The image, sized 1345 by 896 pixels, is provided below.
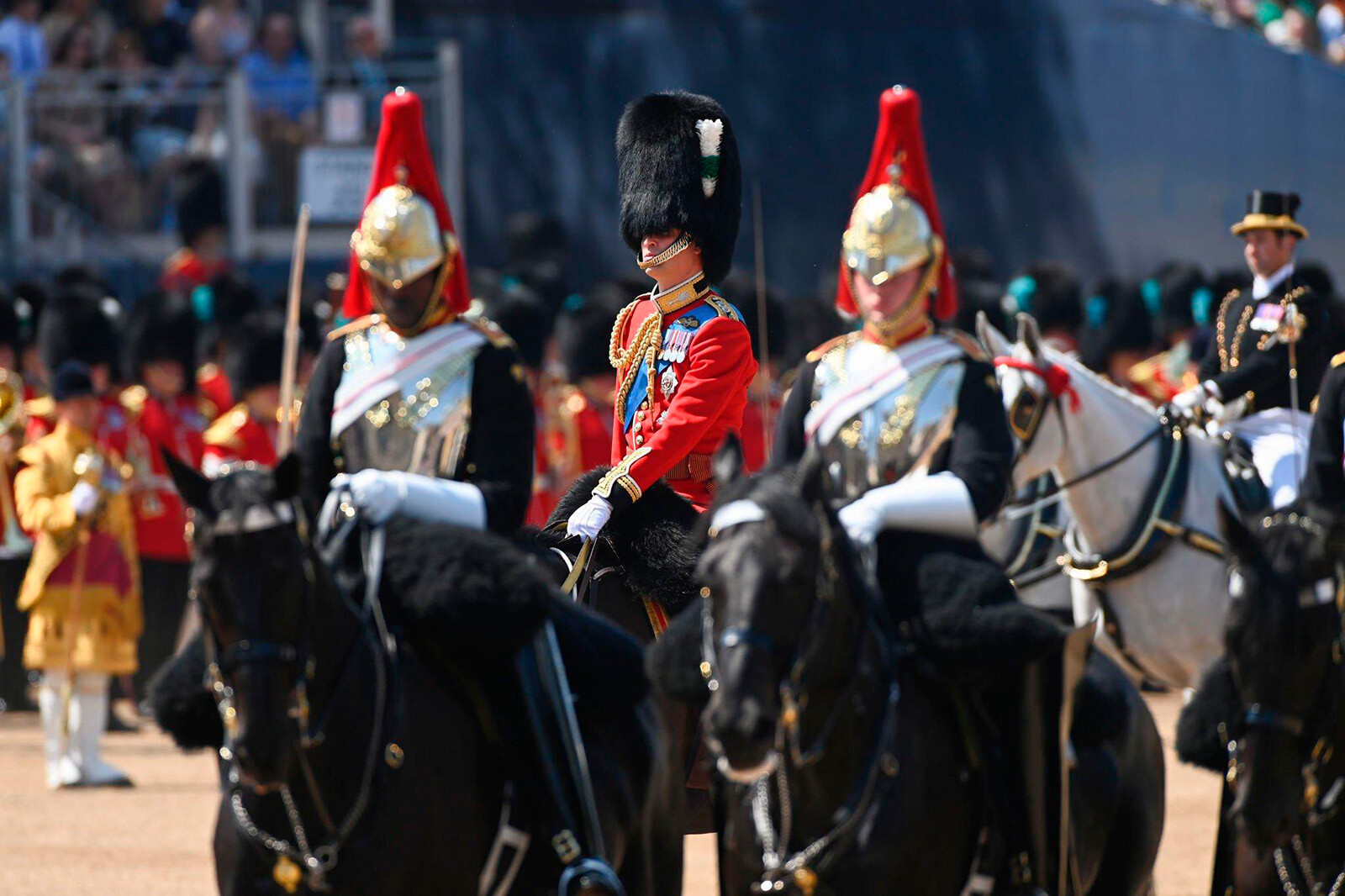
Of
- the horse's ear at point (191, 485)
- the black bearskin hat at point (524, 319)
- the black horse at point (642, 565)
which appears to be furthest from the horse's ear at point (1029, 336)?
the black bearskin hat at point (524, 319)

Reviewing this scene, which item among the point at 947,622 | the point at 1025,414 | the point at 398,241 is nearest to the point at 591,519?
Answer: the point at 398,241

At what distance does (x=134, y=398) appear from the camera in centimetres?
1195

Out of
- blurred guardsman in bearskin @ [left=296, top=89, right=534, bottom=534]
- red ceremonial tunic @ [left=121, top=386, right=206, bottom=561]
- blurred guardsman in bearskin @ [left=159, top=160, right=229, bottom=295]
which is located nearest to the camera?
blurred guardsman in bearskin @ [left=296, top=89, right=534, bottom=534]

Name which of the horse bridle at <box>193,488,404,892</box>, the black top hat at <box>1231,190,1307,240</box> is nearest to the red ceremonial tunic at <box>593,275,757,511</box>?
the horse bridle at <box>193,488,404,892</box>

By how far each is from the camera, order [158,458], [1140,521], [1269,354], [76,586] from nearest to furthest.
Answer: [1140,521] → [1269,354] → [76,586] → [158,458]

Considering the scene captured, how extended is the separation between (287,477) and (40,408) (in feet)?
25.8

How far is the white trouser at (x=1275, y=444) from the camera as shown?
8.09m

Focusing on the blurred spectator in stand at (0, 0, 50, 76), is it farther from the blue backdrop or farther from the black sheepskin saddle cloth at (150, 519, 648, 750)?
the black sheepskin saddle cloth at (150, 519, 648, 750)

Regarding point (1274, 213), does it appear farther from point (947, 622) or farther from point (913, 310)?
point (947, 622)

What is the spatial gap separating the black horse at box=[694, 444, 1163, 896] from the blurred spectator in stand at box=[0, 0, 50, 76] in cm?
1211

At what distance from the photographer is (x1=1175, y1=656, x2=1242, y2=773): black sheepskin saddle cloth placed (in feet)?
15.3

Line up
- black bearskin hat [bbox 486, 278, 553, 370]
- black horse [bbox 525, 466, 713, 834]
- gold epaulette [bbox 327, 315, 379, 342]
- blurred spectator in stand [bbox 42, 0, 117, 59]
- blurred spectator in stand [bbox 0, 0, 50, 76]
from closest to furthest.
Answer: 1. gold epaulette [bbox 327, 315, 379, 342]
2. black horse [bbox 525, 466, 713, 834]
3. black bearskin hat [bbox 486, 278, 553, 370]
4. blurred spectator in stand [bbox 0, 0, 50, 76]
5. blurred spectator in stand [bbox 42, 0, 117, 59]

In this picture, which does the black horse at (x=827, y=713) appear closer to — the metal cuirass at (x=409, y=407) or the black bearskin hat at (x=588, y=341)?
the metal cuirass at (x=409, y=407)

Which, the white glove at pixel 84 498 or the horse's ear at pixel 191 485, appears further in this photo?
the white glove at pixel 84 498
